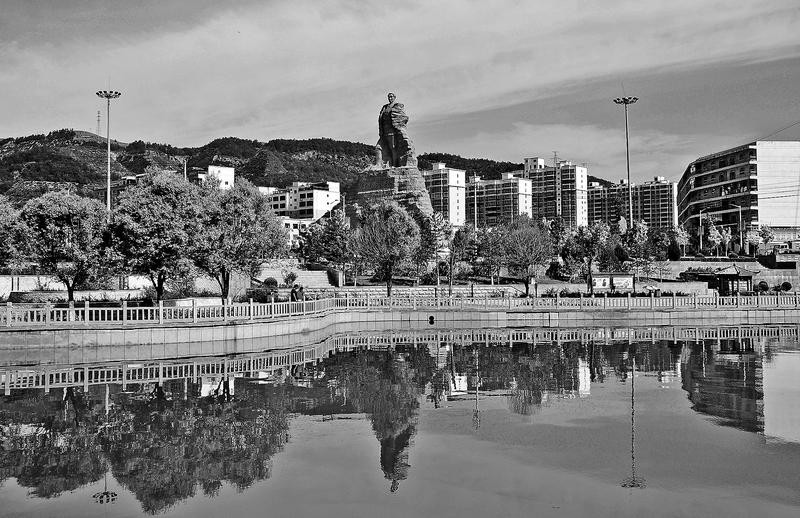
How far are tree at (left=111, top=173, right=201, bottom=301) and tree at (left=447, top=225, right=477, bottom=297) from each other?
31.6 m

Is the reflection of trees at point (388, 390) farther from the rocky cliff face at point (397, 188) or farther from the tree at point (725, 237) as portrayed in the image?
the tree at point (725, 237)

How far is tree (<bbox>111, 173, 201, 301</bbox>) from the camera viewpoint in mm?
40188

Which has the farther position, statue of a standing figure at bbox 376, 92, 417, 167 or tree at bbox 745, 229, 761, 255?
tree at bbox 745, 229, 761, 255

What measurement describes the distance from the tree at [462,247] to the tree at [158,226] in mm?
31570

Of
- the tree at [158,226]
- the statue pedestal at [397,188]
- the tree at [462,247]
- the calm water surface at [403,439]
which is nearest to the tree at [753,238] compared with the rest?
the tree at [462,247]

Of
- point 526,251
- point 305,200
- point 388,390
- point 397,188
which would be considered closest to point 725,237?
point 397,188

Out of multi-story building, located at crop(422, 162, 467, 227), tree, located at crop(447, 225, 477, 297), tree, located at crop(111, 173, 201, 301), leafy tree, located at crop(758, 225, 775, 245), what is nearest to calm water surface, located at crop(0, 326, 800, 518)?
tree, located at crop(111, 173, 201, 301)

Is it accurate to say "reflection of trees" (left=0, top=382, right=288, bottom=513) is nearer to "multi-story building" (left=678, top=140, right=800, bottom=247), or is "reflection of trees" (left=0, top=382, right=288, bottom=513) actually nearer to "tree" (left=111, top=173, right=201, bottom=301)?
"tree" (left=111, top=173, right=201, bottom=301)

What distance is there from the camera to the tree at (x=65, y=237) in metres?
42.9

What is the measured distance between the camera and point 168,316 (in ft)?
121

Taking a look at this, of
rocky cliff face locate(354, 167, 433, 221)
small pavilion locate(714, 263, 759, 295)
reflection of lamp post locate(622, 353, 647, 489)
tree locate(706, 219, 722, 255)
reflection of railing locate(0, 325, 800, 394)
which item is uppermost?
rocky cliff face locate(354, 167, 433, 221)

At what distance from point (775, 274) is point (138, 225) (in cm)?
7180

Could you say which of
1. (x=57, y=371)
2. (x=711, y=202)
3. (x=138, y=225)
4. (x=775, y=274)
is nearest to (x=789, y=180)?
(x=711, y=202)

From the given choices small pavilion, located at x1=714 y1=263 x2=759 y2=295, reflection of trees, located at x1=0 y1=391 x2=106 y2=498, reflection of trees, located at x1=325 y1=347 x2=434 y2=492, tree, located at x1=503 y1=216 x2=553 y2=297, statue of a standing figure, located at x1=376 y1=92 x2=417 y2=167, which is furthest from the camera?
statue of a standing figure, located at x1=376 y1=92 x2=417 y2=167
